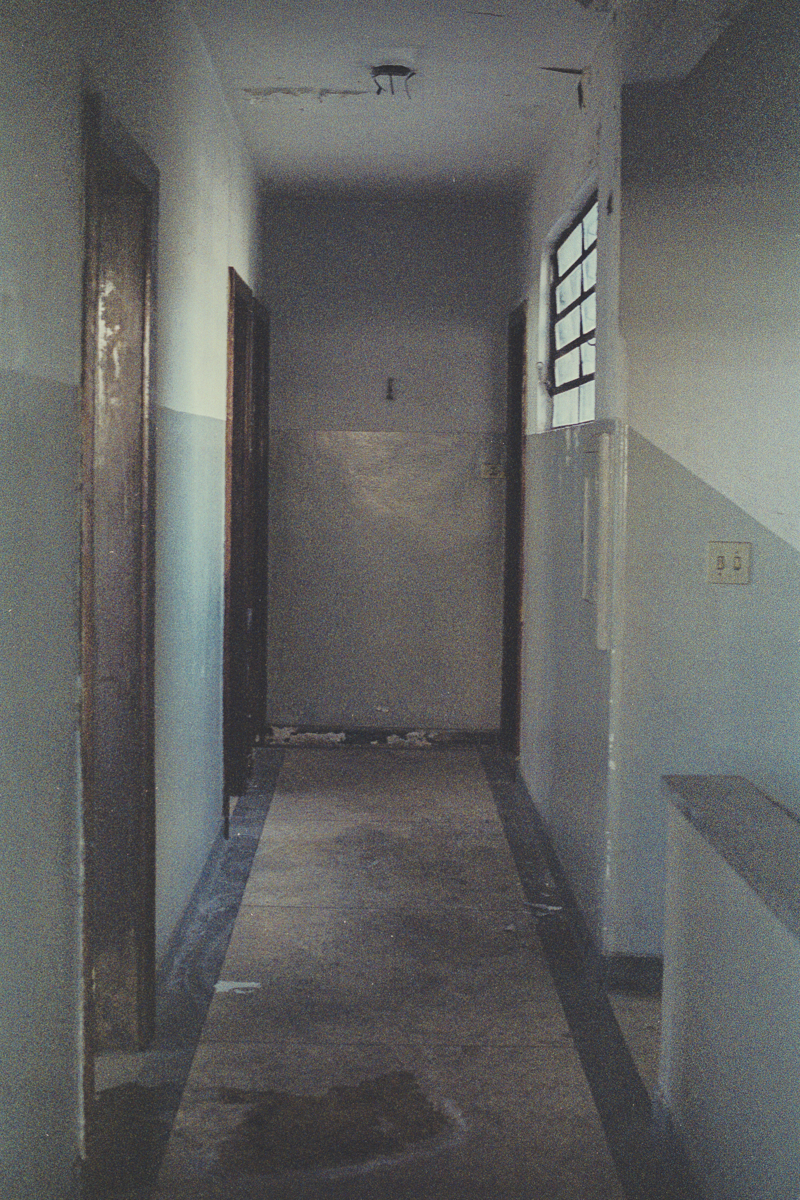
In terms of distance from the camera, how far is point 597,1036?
3250 mm

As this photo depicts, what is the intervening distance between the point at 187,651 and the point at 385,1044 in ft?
4.53

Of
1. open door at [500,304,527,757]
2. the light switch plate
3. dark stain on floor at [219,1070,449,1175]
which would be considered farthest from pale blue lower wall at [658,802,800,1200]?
open door at [500,304,527,757]

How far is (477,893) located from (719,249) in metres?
2.25

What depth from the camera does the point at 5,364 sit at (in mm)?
1920

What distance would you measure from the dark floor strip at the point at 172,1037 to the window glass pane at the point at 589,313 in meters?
2.28

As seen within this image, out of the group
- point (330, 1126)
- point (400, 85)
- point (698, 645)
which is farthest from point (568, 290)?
point (330, 1126)

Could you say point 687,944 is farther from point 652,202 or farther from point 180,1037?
point 652,202

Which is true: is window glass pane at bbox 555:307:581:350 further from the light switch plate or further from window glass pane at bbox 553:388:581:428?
the light switch plate

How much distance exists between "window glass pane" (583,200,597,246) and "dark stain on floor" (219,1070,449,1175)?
284cm

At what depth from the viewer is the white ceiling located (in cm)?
373

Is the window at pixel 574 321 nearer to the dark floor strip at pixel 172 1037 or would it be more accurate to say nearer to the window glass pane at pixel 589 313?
the window glass pane at pixel 589 313

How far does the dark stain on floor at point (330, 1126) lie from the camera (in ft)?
8.56

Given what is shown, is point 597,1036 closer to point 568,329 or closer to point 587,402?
point 587,402

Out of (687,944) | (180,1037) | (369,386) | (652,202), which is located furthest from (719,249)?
(369,386)
